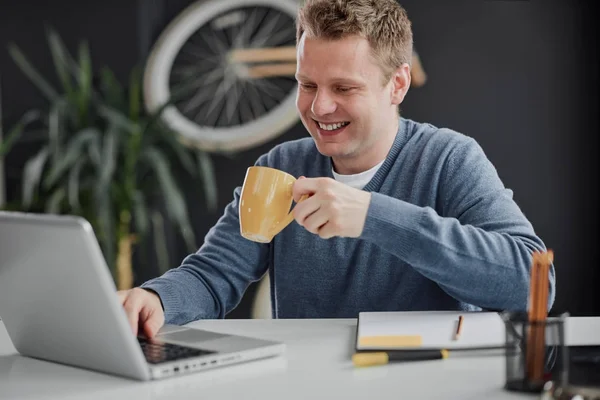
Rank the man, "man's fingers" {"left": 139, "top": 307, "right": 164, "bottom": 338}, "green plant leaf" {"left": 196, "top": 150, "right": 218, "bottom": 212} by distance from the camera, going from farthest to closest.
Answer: "green plant leaf" {"left": 196, "top": 150, "right": 218, "bottom": 212}, the man, "man's fingers" {"left": 139, "top": 307, "right": 164, "bottom": 338}

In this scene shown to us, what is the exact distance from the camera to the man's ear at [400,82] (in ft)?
6.16

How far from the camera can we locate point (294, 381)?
1.09 metres

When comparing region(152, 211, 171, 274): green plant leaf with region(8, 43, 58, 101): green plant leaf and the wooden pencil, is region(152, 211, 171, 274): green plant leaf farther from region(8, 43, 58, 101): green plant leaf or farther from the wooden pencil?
the wooden pencil

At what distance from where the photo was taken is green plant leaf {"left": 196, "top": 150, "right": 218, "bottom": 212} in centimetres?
361

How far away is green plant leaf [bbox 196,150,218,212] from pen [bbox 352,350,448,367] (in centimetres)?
246

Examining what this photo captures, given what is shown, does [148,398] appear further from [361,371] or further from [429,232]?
[429,232]

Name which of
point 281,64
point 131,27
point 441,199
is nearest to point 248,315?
point 281,64

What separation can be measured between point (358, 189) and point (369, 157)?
0.30 m

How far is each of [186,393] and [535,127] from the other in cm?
284

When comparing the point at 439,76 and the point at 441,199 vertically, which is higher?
the point at 439,76

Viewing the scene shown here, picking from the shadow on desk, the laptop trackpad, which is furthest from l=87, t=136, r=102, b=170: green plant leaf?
the shadow on desk

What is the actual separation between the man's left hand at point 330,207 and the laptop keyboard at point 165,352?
27 centimetres

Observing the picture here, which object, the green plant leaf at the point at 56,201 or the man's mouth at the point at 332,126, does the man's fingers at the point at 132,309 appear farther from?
the green plant leaf at the point at 56,201

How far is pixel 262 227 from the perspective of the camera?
54.3 inches
